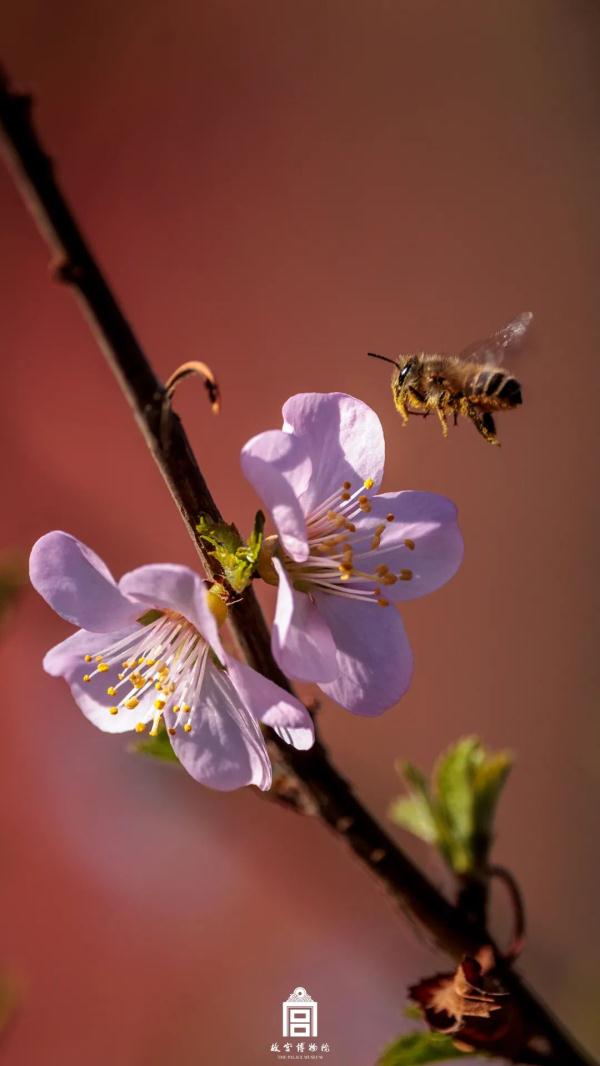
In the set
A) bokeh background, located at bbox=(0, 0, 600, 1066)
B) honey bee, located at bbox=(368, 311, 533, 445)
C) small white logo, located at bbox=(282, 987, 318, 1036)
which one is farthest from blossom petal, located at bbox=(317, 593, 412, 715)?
bokeh background, located at bbox=(0, 0, 600, 1066)

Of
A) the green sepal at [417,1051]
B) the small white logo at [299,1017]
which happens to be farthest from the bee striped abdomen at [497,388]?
the small white logo at [299,1017]

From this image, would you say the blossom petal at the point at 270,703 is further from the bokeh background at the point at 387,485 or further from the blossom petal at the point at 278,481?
the bokeh background at the point at 387,485

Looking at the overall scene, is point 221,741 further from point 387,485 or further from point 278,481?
point 387,485

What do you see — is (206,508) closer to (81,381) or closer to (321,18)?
(81,381)

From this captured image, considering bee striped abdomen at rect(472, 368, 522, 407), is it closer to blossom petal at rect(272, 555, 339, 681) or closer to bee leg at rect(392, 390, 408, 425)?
bee leg at rect(392, 390, 408, 425)

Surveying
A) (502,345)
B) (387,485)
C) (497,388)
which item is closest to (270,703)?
(497,388)
